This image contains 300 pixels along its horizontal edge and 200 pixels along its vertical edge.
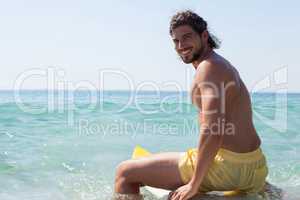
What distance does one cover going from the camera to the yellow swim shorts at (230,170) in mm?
2975

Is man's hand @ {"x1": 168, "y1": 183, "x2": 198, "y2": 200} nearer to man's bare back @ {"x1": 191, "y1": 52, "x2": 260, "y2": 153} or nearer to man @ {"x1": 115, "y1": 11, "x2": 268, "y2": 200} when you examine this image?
man @ {"x1": 115, "y1": 11, "x2": 268, "y2": 200}

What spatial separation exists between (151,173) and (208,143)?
0.53 m

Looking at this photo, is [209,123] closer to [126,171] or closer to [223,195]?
[223,195]

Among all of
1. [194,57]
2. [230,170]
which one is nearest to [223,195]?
[230,170]

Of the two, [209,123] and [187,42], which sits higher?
[187,42]

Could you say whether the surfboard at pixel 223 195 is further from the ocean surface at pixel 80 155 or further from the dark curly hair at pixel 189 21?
the dark curly hair at pixel 189 21

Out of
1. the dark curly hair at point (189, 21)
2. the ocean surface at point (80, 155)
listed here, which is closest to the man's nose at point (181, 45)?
the dark curly hair at point (189, 21)

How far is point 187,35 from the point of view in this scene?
10.3ft

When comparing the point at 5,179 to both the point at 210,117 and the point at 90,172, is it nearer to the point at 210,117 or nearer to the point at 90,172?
the point at 90,172

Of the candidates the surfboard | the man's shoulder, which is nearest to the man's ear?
the man's shoulder

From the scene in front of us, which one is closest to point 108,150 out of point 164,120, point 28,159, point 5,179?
point 28,159

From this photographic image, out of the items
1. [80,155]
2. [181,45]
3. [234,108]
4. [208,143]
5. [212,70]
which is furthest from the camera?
[80,155]

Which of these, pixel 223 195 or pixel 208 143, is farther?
pixel 223 195

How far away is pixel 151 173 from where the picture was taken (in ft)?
10.2
